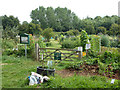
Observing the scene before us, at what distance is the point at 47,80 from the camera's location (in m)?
4.47

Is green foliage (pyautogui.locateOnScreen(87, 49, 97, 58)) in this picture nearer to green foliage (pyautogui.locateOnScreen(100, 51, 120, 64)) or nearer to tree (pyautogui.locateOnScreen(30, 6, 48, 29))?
green foliage (pyautogui.locateOnScreen(100, 51, 120, 64))

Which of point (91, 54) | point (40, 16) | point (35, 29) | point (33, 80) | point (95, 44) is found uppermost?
point (40, 16)

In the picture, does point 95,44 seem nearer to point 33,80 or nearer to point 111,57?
point 111,57

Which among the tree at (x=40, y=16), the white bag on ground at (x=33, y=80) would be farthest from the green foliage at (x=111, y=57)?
the tree at (x=40, y=16)

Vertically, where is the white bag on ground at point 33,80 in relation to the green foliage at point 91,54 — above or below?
below

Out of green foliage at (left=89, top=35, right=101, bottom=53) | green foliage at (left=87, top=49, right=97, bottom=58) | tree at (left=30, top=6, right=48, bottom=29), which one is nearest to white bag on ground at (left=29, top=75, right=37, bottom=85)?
green foliage at (left=87, top=49, right=97, bottom=58)

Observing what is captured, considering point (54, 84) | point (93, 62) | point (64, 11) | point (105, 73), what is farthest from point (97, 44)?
point (64, 11)

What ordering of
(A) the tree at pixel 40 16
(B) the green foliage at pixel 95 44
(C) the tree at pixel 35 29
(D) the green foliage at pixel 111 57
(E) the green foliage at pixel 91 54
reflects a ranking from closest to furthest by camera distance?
(D) the green foliage at pixel 111 57 < (E) the green foliage at pixel 91 54 < (B) the green foliage at pixel 95 44 < (C) the tree at pixel 35 29 < (A) the tree at pixel 40 16

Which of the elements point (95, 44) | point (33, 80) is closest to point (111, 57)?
point (95, 44)

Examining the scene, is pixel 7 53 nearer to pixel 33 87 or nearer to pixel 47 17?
pixel 33 87

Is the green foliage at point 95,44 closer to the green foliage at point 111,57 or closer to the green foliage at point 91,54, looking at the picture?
the green foliage at point 91,54

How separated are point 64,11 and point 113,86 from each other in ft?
132

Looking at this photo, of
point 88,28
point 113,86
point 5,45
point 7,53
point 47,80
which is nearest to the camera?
point 113,86

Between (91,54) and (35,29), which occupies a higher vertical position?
(35,29)
